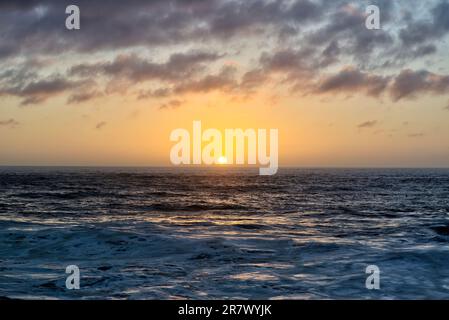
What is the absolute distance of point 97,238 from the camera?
61.5ft

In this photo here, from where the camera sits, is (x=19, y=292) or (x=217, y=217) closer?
(x=19, y=292)

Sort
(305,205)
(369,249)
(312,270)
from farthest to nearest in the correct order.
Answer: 1. (305,205)
2. (369,249)
3. (312,270)

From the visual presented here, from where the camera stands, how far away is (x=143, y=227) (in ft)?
73.6

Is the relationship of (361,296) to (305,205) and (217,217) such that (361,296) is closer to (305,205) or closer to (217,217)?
(217,217)

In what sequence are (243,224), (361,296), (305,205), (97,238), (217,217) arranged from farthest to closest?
1. (305,205)
2. (217,217)
3. (243,224)
4. (97,238)
5. (361,296)

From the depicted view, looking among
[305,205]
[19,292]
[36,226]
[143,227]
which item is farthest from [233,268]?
Result: [305,205]
